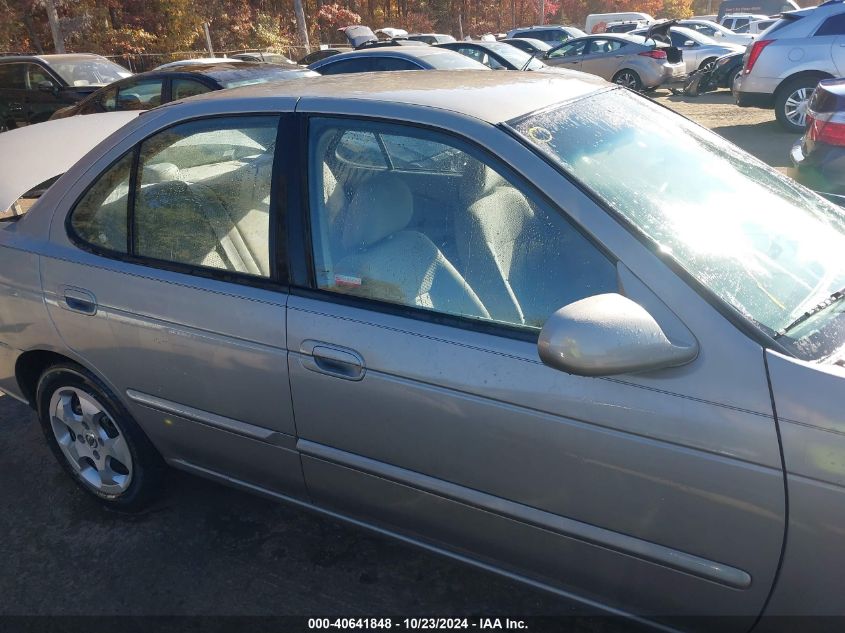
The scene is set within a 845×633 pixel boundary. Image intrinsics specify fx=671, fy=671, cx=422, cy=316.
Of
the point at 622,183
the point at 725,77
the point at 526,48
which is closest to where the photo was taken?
the point at 622,183

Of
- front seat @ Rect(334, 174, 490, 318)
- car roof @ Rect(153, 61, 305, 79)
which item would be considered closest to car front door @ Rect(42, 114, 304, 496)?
front seat @ Rect(334, 174, 490, 318)

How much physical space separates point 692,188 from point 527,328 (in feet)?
2.40

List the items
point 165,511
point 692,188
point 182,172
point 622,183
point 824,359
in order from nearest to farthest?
point 824,359, point 622,183, point 692,188, point 182,172, point 165,511

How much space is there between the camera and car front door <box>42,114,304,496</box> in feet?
7.00

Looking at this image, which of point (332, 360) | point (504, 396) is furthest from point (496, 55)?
point (504, 396)

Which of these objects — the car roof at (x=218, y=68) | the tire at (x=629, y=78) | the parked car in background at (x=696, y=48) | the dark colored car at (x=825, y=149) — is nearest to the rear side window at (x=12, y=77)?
the car roof at (x=218, y=68)

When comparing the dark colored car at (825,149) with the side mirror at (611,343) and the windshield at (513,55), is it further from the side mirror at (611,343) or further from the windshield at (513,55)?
the windshield at (513,55)

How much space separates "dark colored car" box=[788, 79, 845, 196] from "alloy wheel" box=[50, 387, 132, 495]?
4.08 m

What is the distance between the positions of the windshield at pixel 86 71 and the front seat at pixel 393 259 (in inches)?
382

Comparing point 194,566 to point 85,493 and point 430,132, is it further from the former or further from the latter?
point 430,132

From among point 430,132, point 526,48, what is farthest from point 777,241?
point 526,48

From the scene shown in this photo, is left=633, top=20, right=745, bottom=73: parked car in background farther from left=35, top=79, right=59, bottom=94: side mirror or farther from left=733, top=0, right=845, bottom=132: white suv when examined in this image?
left=35, top=79, right=59, bottom=94: side mirror

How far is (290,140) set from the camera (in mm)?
2119

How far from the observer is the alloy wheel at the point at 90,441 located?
8.86 feet
